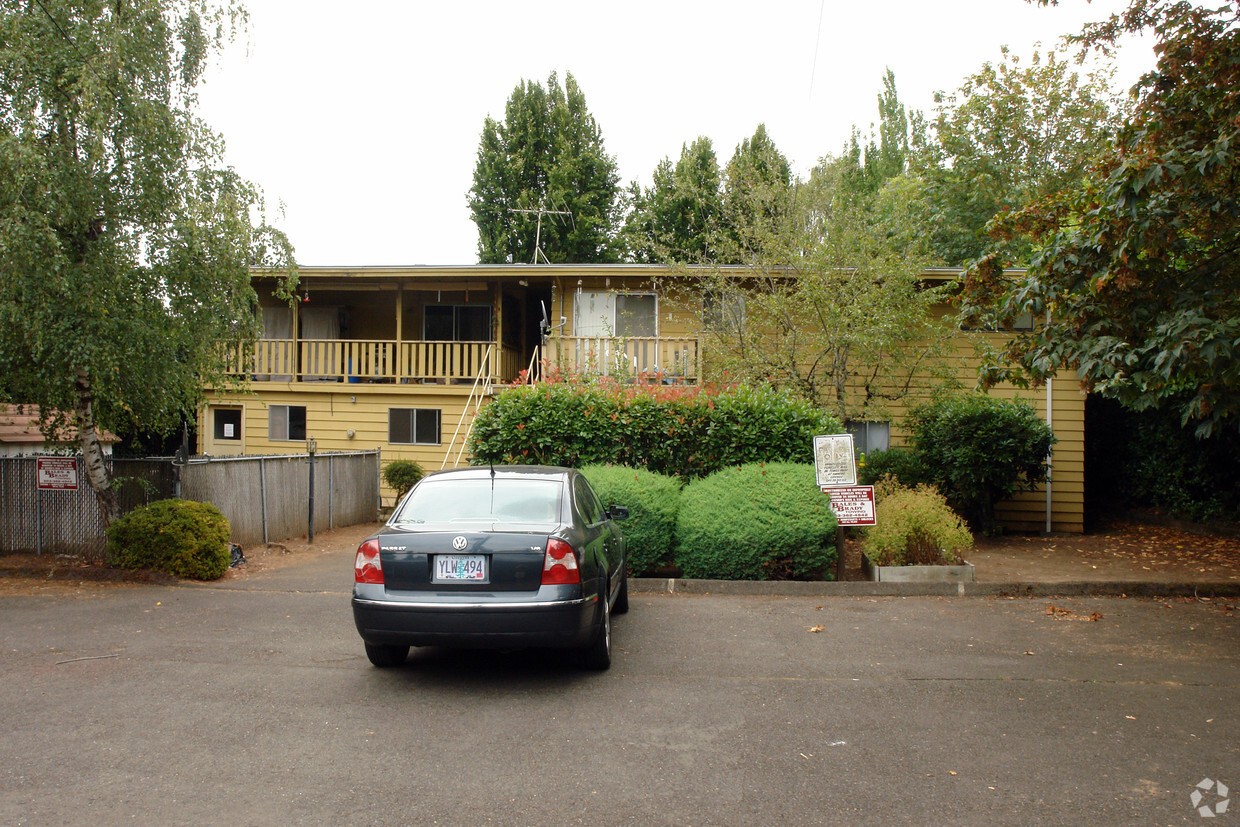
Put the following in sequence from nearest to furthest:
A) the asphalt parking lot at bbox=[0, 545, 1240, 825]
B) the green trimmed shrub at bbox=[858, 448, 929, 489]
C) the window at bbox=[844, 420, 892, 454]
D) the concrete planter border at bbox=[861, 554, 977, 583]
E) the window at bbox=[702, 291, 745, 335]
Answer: the asphalt parking lot at bbox=[0, 545, 1240, 825]
the concrete planter border at bbox=[861, 554, 977, 583]
the green trimmed shrub at bbox=[858, 448, 929, 489]
the window at bbox=[702, 291, 745, 335]
the window at bbox=[844, 420, 892, 454]

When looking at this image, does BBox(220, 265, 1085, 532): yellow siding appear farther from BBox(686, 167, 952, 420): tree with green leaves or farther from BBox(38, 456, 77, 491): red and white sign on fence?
BBox(38, 456, 77, 491): red and white sign on fence

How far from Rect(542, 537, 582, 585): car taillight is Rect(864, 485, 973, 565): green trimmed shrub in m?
5.32

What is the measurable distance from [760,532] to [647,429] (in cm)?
243

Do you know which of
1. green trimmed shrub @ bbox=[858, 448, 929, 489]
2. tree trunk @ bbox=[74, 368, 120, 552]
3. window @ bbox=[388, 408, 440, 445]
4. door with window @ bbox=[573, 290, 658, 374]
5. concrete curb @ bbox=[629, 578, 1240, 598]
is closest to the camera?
concrete curb @ bbox=[629, 578, 1240, 598]

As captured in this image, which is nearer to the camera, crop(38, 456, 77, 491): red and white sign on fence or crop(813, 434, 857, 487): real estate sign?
crop(813, 434, 857, 487): real estate sign

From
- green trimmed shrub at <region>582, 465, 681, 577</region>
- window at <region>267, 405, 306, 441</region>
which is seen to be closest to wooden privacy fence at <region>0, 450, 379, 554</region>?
window at <region>267, 405, 306, 441</region>

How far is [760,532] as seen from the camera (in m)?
9.20

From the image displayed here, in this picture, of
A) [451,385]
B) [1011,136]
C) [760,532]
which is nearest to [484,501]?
[760,532]

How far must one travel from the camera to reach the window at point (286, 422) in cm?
1900

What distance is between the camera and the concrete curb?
9.12m

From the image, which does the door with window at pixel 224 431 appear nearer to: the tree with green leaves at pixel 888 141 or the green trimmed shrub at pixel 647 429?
the green trimmed shrub at pixel 647 429

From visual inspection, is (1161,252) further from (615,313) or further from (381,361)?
(381,361)

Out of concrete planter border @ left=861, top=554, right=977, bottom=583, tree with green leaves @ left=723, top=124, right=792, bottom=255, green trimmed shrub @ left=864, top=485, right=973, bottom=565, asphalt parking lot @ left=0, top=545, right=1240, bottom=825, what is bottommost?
asphalt parking lot @ left=0, top=545, right=1240, bottom=825

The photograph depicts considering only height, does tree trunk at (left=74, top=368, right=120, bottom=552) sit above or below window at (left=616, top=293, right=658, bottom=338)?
below
